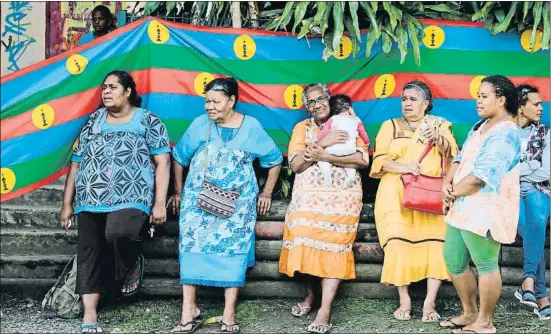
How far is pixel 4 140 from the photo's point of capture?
574cm

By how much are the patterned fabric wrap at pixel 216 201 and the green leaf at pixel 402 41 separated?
1.77 metres

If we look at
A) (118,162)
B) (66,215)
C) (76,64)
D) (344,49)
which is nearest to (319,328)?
(118,162)

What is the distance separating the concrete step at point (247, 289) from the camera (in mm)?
6062

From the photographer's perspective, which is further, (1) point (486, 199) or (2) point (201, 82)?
(2) point (201, 82)

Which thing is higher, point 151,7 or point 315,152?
point 151,7

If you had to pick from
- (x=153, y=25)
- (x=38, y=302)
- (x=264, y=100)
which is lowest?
(x=38, y=302)

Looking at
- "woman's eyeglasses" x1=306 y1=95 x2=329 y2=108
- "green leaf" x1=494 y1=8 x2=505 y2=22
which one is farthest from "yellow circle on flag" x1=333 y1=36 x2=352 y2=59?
"green leaf" x1=494 y1=8 x2=505 y2=22

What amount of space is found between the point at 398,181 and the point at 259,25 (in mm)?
1965

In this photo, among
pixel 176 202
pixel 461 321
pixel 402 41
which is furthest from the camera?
pixel 402 41

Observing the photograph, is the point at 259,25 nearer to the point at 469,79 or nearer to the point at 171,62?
the point at 171,62

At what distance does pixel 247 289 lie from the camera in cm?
611

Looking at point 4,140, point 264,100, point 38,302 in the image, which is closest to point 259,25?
point 264,100

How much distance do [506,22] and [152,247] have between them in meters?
3.31

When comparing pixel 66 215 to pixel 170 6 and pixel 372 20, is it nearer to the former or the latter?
pixel 170 6
